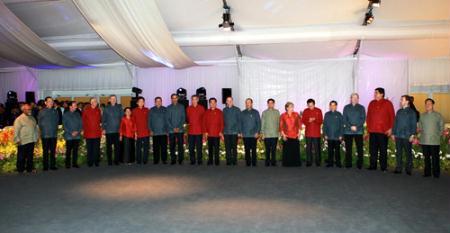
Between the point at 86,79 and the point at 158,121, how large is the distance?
231 inches

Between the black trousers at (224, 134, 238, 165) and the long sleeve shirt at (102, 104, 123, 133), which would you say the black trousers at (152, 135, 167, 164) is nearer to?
the long sleeve shirt at (102, 104, 123, 133)

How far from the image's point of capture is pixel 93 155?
8133mm

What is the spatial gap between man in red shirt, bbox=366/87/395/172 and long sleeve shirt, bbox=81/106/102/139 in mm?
5068

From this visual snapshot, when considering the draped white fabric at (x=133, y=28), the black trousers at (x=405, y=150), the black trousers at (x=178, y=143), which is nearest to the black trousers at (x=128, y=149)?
the black trousers at (x=178, y=143)

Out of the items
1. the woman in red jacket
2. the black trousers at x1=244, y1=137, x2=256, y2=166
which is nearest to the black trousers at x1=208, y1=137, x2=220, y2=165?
the black trousers at x1=244, y1=137, x2=256, y2=166

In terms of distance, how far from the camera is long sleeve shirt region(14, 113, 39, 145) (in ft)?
23.7

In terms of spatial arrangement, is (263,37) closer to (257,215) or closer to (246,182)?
(246,182)

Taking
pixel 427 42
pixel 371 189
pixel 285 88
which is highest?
pixel 427 42

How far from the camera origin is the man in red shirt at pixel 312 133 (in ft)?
25.3

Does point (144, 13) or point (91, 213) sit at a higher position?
point (144, 13)

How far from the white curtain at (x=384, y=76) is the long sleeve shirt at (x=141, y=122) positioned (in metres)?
5.89

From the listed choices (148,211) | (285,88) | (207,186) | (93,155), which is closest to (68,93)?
(93,155)

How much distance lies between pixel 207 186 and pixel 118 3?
11.0 feet

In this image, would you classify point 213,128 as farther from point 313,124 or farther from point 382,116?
point 382,116
